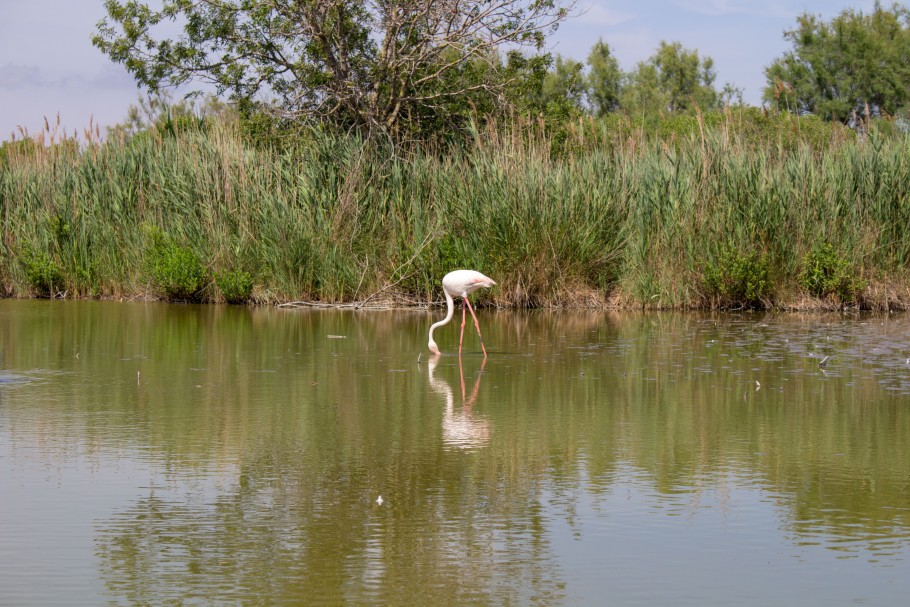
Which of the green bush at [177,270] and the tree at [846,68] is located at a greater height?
the tree at [846,68]

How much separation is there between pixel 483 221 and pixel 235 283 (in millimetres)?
3698

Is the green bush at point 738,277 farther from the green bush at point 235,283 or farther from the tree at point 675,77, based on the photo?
the tree at point 675,77

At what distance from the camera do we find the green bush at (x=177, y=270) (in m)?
17.2

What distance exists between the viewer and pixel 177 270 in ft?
56.4

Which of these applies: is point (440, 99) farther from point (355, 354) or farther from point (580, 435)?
point (580, 435)

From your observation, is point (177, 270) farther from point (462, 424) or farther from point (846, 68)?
point (846, 68)

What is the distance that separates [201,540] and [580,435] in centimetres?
283

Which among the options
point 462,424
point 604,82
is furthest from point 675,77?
point 462,424

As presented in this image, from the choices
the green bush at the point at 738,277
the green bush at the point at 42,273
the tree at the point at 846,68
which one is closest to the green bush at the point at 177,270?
the green bush at the point at 42,273

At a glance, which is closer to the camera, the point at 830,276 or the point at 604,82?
the point at 830,276

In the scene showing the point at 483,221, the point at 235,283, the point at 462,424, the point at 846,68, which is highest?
the point at 846,68

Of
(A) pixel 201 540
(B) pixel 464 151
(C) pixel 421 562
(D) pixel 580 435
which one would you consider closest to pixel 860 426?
(D) pixel 580 435

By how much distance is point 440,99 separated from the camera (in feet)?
66.3

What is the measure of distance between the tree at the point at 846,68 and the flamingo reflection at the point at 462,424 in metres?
43.0
